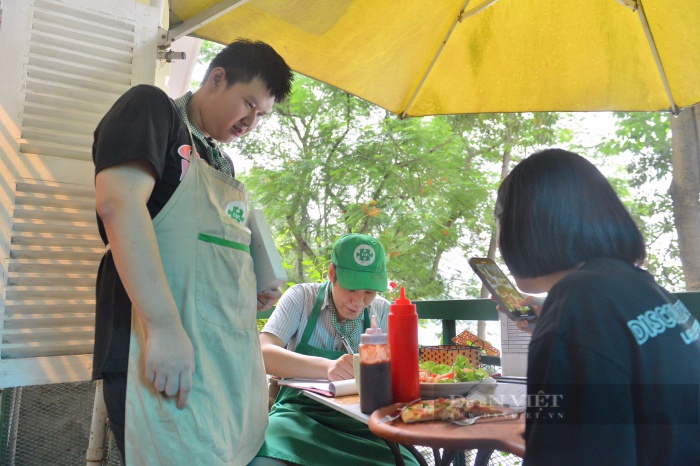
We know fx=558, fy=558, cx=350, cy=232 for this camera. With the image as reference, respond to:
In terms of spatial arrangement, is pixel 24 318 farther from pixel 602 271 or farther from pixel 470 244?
pixel 470 244

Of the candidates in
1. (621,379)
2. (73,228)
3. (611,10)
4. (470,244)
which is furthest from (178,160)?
(470,244)

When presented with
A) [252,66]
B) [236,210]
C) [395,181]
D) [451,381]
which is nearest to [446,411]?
[451,381]

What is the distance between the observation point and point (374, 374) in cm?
141

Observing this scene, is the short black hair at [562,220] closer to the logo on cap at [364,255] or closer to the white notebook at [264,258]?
the white notebook at [264,258]

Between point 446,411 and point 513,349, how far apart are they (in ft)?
2.56

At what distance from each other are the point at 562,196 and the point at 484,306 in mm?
1560

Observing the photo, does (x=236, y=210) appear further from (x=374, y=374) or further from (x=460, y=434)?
(x=460, y=434)

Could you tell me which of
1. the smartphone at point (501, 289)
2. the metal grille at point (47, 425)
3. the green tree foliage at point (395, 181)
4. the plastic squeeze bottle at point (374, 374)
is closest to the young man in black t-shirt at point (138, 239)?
the plastic squeeze bottle at point (374, 374)

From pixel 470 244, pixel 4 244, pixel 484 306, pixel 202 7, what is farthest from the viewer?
pixel 470 244

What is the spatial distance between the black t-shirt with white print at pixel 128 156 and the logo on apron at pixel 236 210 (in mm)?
143

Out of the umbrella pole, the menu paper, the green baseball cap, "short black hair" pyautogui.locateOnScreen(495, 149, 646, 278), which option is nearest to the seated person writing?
the green baseball cap

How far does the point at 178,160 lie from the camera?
1358 millimetres

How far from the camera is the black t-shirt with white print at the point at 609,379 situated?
0.86 m

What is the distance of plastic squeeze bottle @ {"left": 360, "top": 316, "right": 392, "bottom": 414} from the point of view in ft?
4.60
